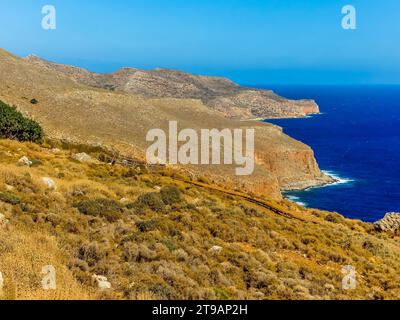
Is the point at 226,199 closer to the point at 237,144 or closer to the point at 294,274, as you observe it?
the point at 294,274

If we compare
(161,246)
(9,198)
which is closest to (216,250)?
(161,246)

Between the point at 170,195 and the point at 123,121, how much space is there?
49853mm

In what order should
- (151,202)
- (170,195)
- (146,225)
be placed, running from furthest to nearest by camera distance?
1. (170,195)
2. (151,202)
3. (146,225)

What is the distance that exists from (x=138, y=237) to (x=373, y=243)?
12.5m

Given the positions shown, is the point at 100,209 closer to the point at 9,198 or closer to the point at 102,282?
the point at 9,198

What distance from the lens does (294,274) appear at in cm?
1397

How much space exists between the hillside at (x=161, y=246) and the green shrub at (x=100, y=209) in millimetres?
44

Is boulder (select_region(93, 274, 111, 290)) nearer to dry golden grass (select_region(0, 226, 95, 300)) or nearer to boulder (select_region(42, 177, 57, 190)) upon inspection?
dry golden grass (select_region(0, 226, 95, 300))

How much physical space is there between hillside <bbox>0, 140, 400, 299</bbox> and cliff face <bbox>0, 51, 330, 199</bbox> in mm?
25665

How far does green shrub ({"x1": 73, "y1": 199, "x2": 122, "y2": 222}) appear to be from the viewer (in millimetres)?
16656

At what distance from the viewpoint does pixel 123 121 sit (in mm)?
69750

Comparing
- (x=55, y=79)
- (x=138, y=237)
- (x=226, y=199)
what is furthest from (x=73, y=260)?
(x=55, y=79)

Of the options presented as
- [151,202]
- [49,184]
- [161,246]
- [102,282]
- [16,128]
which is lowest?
[102,282]

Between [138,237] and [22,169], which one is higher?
[22,169]
